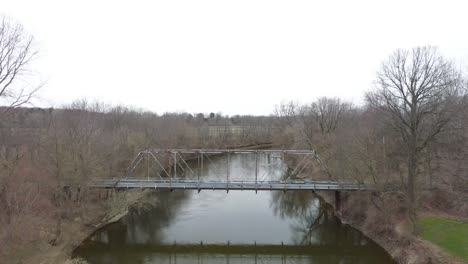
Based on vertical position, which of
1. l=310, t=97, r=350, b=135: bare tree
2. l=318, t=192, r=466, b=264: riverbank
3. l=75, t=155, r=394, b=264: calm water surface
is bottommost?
l=75, t=155, r=394, b=264: calm water surface

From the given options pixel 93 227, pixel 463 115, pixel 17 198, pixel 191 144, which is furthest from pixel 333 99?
pixel 17 198

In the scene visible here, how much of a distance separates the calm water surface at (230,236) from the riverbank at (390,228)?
28.1 inches

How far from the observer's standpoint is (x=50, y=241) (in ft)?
70.4

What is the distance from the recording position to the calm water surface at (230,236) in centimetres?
2239

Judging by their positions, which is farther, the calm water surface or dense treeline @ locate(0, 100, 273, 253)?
the calm water surface

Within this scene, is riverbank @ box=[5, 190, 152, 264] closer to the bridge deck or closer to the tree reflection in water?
the bridge deck

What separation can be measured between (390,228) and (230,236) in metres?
10.7

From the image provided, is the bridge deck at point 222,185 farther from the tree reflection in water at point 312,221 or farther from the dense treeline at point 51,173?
the tree reflection in water at point 312,221

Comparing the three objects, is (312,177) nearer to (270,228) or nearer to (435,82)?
(270,228)

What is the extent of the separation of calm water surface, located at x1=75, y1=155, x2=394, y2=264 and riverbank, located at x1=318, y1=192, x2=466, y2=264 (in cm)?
71

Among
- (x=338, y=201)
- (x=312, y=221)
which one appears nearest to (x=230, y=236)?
(x=312, y=221)

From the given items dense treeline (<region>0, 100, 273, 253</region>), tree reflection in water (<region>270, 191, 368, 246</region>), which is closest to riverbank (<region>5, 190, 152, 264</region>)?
dense treeline (<region>0, 100, 273, 253</region>)

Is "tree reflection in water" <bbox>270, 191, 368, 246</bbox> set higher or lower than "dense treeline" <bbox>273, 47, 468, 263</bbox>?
lower

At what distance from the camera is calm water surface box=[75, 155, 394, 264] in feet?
73.5
